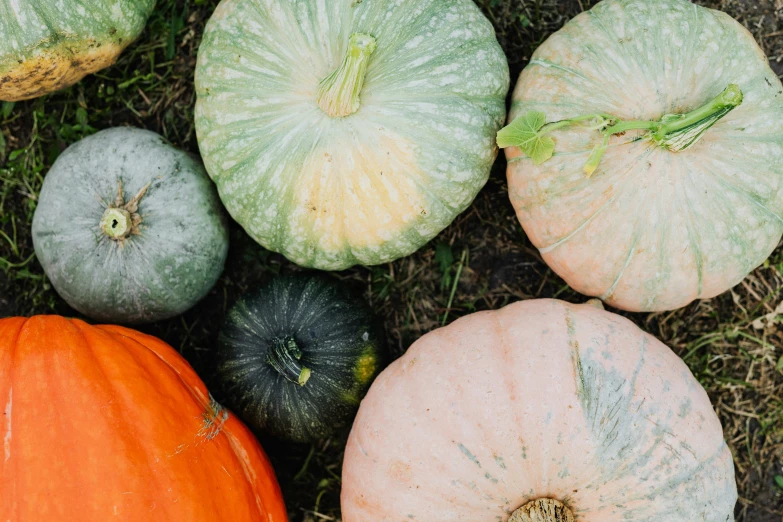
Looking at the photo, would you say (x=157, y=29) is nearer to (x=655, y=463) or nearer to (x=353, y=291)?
(x=353, y=291)

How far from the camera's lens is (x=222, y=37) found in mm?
2012

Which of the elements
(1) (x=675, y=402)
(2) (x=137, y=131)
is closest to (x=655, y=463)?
(1) (x=675, y=402)

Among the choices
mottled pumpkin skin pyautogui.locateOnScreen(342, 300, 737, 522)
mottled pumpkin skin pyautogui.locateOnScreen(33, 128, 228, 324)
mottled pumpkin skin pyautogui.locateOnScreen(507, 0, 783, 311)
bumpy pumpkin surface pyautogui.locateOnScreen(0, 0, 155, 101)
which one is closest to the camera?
mottled pumpkin skin pyautogui.locateOnScreen(342, 300, 737, 522)

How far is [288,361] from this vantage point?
6.72 feet

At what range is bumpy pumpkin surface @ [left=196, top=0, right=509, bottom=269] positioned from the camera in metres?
1.89

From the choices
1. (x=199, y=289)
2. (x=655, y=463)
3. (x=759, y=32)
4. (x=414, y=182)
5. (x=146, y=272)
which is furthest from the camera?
(x=759, y=32)

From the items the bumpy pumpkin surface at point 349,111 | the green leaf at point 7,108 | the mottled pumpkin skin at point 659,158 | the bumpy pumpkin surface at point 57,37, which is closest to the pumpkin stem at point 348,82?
the bumpy pumpkin surface at point 349,111

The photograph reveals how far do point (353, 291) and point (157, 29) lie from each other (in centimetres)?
128

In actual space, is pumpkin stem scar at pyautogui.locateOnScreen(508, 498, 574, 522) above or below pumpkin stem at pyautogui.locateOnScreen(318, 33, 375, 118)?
below

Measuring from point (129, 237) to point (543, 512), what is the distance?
147 centimetres

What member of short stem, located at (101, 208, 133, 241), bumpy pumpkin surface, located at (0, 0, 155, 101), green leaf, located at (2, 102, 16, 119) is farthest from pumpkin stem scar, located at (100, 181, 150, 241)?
green leaf, located at (2, 102, 16, 119)

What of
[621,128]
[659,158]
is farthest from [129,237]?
[659,158]

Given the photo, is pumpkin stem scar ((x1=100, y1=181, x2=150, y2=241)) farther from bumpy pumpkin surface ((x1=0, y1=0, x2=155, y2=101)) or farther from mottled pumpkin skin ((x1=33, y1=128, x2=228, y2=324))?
bumpy pumpkin surface ((x1=0, y1=0, x2=155, y2=101))

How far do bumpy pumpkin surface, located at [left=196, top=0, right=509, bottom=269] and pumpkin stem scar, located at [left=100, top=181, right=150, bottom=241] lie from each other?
312 millimetres
